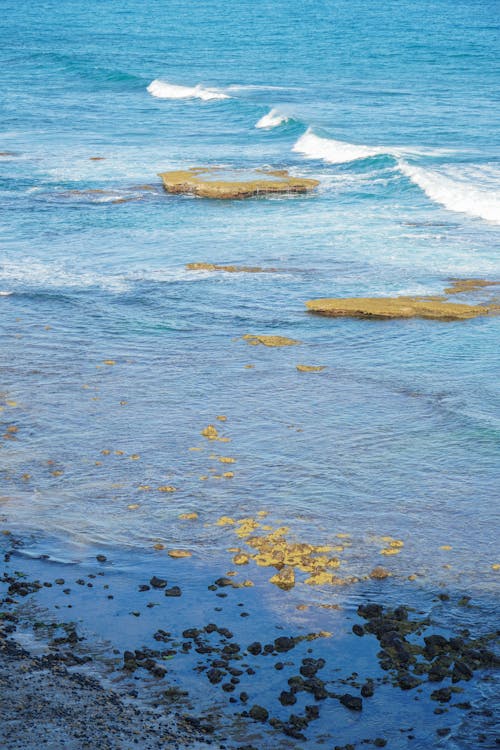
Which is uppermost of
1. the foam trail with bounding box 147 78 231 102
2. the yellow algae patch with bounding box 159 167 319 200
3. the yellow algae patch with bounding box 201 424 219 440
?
the foam trail with bounding box 147 78 231 102

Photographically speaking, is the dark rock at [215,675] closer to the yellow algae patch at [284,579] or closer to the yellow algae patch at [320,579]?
the yellow algae patch at [284,579]

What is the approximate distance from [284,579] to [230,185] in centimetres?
2408

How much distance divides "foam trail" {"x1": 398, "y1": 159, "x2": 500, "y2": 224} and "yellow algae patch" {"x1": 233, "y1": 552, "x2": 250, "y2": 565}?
20822mm

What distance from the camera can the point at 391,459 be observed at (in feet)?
49.9

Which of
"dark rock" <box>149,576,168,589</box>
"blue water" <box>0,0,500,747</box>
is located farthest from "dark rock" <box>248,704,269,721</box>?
"dark rock" <box>149,576,168,589</box>

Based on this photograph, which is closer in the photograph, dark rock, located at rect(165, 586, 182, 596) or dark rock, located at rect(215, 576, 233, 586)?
dark rock, located at rect(165, 586, 182, 596)

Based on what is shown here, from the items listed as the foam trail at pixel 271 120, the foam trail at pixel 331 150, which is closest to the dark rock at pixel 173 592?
the foam trail at pixel 331 150

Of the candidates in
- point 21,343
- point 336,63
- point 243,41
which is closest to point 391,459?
point 21,343

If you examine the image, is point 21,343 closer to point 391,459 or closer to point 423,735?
point 391,459

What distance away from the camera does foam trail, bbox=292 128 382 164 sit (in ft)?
136

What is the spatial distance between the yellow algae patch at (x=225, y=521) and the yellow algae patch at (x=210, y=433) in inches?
104

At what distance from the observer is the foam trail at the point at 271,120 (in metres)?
50.4

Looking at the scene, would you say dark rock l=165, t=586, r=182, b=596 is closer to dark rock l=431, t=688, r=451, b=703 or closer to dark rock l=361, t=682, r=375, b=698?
dark rock l=361, t=682, r=375, b=698

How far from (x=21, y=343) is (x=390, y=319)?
750 cm
